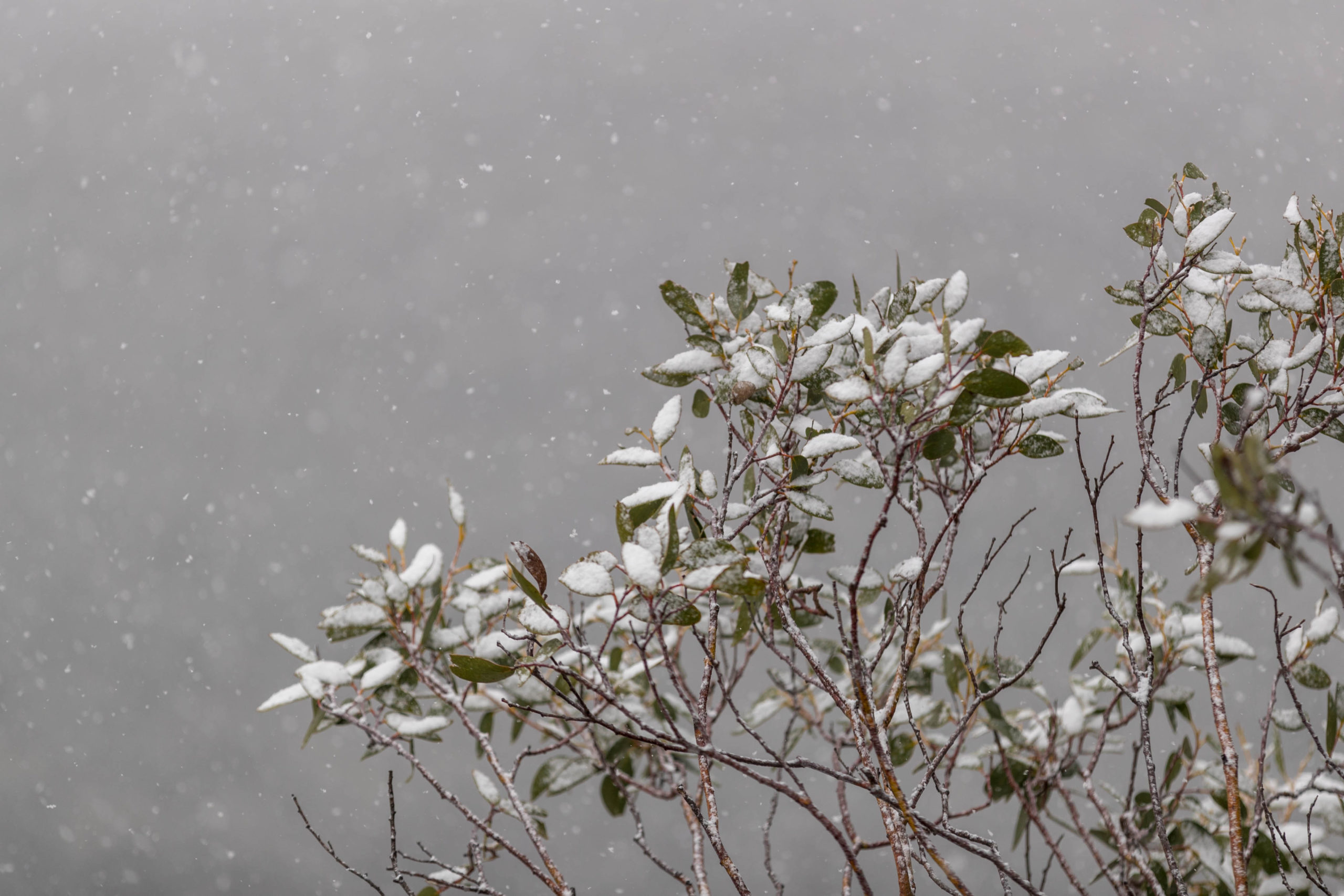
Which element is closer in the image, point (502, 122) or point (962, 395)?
point (962, 395)

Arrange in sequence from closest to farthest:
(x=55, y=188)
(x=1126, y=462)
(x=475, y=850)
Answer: (x=475, y=850), (x=1126, y=462), (x=55, y=188)

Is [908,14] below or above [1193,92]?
above

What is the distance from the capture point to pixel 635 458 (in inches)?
30.6

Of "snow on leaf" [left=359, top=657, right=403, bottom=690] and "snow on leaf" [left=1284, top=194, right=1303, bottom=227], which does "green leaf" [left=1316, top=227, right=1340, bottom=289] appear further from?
"snow on leaf" [left=359, top=657, right=403, bottom=690]

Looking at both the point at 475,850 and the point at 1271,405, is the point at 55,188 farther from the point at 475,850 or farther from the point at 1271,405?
the point at 1271,405

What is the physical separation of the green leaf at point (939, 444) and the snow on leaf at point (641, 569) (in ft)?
1.02

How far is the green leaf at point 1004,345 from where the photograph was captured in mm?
642

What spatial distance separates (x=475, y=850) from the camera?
0.94 meters

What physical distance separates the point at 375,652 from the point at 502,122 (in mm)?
1444

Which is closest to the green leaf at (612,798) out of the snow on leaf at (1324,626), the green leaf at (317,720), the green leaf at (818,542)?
the green leaf at (317,720)

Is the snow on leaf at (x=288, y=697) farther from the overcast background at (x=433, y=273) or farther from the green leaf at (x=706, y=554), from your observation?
the overcast background at (x=433, y=273)

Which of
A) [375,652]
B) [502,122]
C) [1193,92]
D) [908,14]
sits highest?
[908,14]

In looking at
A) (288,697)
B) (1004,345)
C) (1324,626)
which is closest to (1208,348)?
(1004,345)

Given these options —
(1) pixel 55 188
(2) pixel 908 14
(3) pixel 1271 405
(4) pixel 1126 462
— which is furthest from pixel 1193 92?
(1) pixel 55 188
